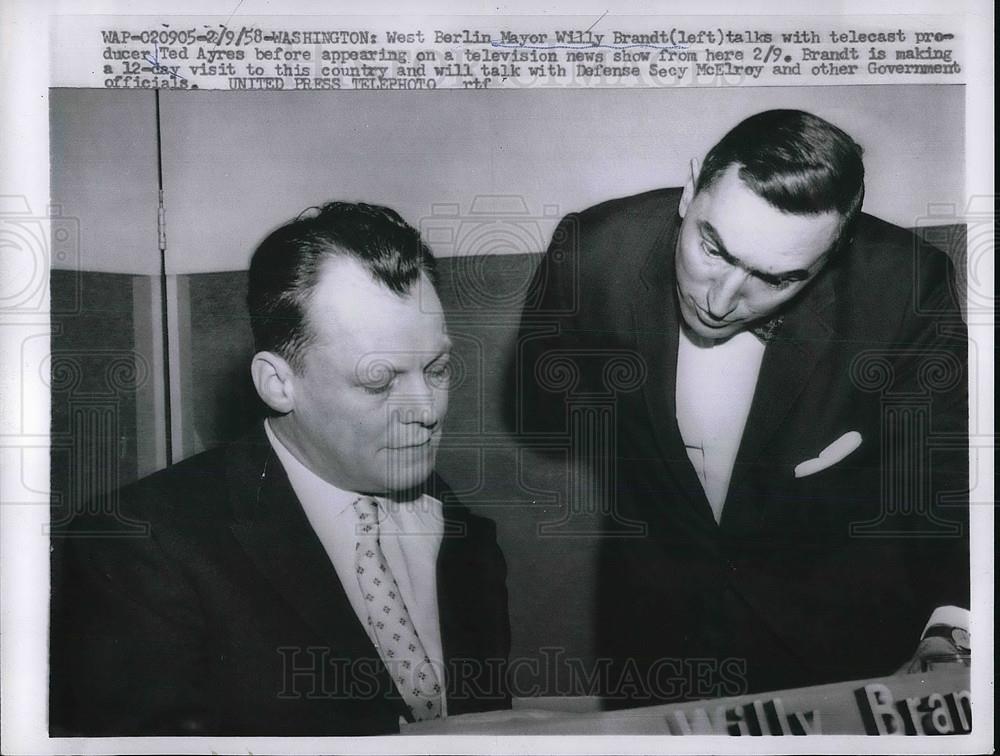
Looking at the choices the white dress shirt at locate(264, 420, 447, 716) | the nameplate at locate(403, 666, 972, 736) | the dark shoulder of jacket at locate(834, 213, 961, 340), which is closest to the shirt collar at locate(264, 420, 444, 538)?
the white dress shirt at locate(264, 420, 447, 716)

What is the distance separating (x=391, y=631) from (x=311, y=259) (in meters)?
0.82

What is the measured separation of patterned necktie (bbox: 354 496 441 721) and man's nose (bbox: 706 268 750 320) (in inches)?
33.2

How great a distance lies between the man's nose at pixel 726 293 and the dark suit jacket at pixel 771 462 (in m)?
0.09

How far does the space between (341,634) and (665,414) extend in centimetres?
84

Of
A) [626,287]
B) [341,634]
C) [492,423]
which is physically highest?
[626,287]

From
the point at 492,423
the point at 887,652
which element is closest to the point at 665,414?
the point at 492,423

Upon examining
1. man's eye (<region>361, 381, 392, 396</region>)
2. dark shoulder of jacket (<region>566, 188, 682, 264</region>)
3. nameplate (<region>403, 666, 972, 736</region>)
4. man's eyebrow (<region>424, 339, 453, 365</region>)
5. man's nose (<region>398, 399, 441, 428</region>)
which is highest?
dark shoulder of jacket (<region>566, 188, 682, 264</region>)

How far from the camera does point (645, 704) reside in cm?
215

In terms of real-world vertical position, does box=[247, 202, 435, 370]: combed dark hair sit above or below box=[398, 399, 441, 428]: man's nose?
above

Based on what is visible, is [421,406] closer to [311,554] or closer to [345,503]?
[345,503]

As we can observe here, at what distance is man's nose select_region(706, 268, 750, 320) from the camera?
2102 millimetres

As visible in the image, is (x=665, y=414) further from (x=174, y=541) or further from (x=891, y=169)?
(x=174, y=541)

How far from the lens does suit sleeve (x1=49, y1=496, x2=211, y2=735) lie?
6.94 feet

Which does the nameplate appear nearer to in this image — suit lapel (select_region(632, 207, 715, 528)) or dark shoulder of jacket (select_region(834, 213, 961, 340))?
suit lapel (select_region(632, 207, 715, 528))
